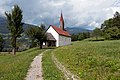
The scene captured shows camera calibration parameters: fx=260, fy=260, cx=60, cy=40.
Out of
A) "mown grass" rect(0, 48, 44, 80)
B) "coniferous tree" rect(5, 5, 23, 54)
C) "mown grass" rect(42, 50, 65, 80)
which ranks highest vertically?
"coniferous tree" rect(5, 5, 23, 54)

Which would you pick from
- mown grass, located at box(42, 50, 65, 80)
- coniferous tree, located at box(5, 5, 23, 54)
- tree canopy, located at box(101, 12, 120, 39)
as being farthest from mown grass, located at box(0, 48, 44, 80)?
tree canopy, located at box(101, 12, 120, 39)

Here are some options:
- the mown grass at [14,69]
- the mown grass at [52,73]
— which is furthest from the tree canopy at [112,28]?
the mown grass at [52,73]

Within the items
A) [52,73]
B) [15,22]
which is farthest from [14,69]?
[15,22]

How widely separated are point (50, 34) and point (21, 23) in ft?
113

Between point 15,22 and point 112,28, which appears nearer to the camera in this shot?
point 15,22

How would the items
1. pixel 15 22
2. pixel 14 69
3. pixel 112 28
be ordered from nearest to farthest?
1. pixel 14 69
2. pixel 15 22
3. pixel 112 28

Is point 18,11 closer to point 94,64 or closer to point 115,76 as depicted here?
point 94,64

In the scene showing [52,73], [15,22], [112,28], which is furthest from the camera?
[112,28]

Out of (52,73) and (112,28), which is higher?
(112,28)

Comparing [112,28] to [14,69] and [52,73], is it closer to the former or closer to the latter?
Result: [14,69]

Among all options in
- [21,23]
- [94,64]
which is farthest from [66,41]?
[94,64]

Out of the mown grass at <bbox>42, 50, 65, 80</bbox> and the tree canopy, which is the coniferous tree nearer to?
the mown grass at <bbox>42, 50, 65, 80</bbox>

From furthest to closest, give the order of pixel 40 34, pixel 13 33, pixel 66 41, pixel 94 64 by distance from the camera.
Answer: pixel 66 41 < pixel 40 34 < pixel 13 33 < pixel 94 64

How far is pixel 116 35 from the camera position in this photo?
130 metres
